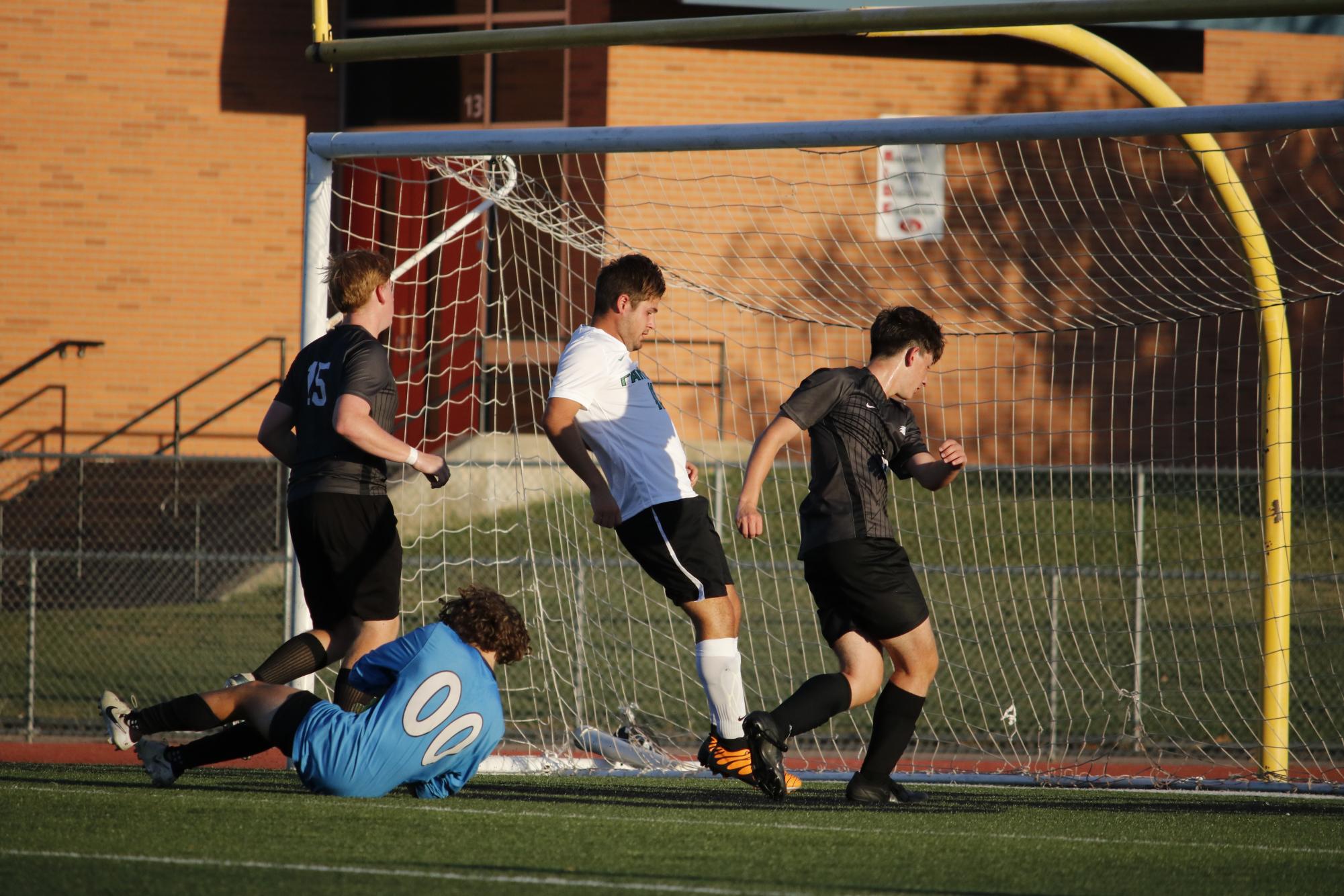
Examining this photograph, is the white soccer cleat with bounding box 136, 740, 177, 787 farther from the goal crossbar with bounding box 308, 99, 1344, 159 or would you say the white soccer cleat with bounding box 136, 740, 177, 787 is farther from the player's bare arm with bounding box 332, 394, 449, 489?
the goal crossbar with bounding box 308, 99, 1344, 159

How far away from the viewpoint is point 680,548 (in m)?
5.59

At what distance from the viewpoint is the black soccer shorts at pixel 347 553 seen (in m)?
5.62

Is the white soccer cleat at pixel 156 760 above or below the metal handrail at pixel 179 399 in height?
below

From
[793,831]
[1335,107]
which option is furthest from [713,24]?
[793,831]

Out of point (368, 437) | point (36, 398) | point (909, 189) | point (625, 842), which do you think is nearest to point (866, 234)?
point (909, 189)

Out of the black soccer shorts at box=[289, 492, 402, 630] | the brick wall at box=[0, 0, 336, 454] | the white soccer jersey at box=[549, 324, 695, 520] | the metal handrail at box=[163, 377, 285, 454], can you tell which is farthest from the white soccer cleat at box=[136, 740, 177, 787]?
the brick wall at box=[0, 0, 336, 454]

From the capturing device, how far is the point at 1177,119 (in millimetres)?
5898

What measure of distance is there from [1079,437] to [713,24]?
9.97 m

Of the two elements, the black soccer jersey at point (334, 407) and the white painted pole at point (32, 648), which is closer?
the black soccer jersey at point (334, 407)

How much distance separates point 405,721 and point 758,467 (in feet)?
5.11

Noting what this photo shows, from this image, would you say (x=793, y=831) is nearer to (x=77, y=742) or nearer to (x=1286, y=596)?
(x=1286, y=596)

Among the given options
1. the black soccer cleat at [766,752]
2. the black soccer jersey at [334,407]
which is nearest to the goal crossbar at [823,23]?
the black soccer jersey at [334,407]

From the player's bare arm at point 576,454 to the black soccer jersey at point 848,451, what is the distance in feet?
2.47

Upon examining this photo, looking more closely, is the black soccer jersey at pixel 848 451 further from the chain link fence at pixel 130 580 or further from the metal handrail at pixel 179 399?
the metal handrail at pixel 179 399
